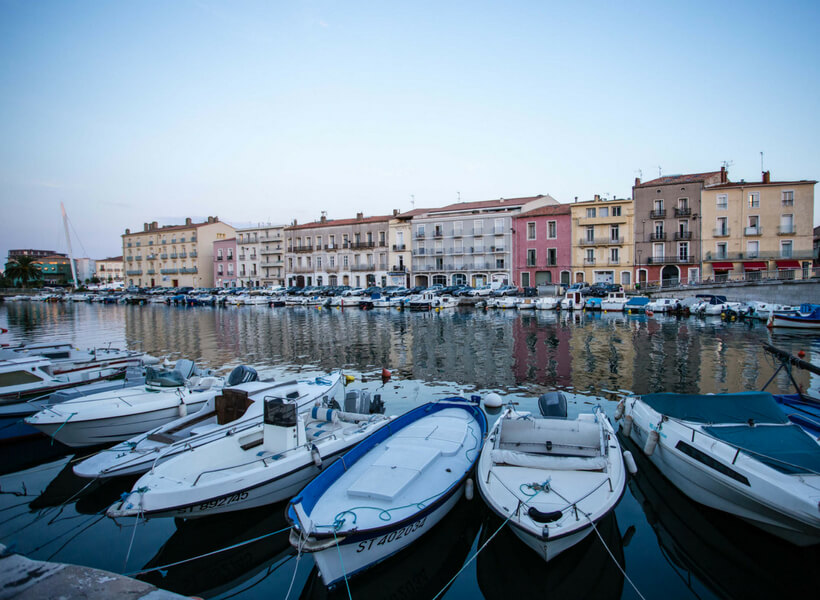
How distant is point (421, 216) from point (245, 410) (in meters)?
52.3

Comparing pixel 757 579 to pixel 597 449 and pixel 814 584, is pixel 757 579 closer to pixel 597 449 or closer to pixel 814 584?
pixel 814 584

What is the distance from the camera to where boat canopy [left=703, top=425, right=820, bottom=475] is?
243 inches

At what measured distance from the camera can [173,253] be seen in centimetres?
8194

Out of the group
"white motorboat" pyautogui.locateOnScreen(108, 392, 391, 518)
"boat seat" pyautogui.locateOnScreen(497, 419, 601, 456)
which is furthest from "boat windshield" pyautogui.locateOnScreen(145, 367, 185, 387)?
"boat seat" pyautogui.locateOnScreen(497, 419, 601, 456)

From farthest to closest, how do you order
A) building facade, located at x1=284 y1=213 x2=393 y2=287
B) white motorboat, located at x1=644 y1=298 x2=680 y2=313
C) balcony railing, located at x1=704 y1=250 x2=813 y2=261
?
building facade, located at x1=284 y1=213 x2=393 y2=287 < balcony railing, located at x1=704 y1=250 x2=813 y2=261 < white motorboat, located at x1=644 y1=298 x2=680 y2=313

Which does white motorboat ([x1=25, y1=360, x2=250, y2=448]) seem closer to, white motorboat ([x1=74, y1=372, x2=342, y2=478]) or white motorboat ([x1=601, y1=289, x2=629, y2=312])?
white motorboat ([x1=74, y1=372, x2=342, y2=478])

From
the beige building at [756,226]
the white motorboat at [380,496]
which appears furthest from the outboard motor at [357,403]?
the beige building at [756,226]

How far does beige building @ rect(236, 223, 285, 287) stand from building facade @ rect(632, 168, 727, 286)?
51723 mm

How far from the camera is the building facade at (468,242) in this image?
181 feet

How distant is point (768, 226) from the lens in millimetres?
44750

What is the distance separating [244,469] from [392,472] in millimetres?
2473

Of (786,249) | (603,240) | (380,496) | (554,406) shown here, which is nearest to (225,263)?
(603,240)

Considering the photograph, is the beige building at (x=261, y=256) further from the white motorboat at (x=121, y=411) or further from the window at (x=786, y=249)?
the window at (x=786, y=249)

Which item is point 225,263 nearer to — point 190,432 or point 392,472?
point 190,432
